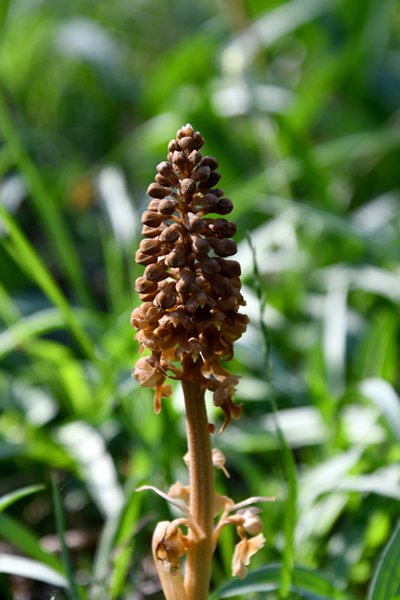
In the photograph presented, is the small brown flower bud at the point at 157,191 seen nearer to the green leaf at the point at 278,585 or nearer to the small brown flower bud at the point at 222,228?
the small brown flower bud at the point at 222,228

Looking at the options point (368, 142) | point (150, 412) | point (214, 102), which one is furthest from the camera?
point (214, 102)

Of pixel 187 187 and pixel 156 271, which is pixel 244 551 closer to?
pixel 156 271

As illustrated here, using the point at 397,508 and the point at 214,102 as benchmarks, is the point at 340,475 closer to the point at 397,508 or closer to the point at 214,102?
the point at 397,508

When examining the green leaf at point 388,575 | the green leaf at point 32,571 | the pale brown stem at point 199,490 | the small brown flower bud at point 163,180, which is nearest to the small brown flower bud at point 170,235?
the small brown flower bud at point 163,180

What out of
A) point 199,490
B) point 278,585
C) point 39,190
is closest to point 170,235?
point 199,490

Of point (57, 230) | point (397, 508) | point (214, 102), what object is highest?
point (214, 102)

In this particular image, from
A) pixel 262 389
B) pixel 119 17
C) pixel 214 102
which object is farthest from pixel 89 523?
pixel 119 17
